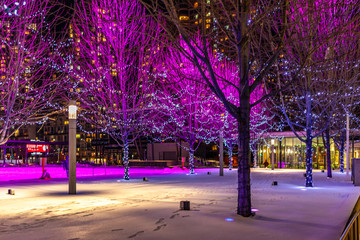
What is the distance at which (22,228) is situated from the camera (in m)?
8.58

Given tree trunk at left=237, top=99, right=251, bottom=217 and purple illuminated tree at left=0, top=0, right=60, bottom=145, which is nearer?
tree trunk at left=237, top=99, right=251, bottom=217

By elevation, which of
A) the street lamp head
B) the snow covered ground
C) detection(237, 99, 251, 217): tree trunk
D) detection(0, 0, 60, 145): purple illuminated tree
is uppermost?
detection(0, 0, 60, 145): purple illuminated tree

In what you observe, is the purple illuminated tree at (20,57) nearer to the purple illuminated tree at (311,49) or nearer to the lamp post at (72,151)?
the lamp post at (72,151)

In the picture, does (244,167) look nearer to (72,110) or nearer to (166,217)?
(166,217)

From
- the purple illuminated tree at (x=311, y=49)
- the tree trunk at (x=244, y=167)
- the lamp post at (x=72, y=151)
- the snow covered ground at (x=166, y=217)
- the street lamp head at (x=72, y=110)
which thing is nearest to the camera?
the snow covered ground at (x=166, y=217)

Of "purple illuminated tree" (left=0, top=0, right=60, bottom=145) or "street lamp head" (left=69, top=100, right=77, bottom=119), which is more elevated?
"purple illuminated tree" (left=0, top=0, right=60, bottom=145)

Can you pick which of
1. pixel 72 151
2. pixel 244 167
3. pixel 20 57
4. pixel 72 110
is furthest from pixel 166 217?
pixel 20 57

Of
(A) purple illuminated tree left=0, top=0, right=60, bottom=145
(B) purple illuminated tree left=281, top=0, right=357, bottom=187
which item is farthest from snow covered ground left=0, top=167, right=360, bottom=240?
(B) purple illuminated tree left=281, top=0, right=357, bottom=187

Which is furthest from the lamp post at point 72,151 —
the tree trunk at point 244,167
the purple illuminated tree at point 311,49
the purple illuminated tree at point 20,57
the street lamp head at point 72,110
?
the purple illuminated tree at point 311,49

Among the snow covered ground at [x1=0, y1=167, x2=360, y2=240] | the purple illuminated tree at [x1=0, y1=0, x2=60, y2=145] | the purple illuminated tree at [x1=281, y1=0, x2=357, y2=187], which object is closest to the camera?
the snow covered ground at [x1=0, y1=167, x2=360, y2=240]

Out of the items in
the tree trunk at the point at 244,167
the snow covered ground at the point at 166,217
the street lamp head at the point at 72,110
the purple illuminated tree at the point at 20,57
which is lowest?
the snow covered ground at the point at 166,217

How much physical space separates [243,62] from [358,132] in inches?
1280

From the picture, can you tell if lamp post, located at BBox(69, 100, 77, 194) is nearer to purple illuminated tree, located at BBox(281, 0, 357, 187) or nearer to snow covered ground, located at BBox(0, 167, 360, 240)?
snow covered ground, located at BBox(0, 167, 360, 240)

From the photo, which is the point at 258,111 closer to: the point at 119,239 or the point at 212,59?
the point at 212,59
